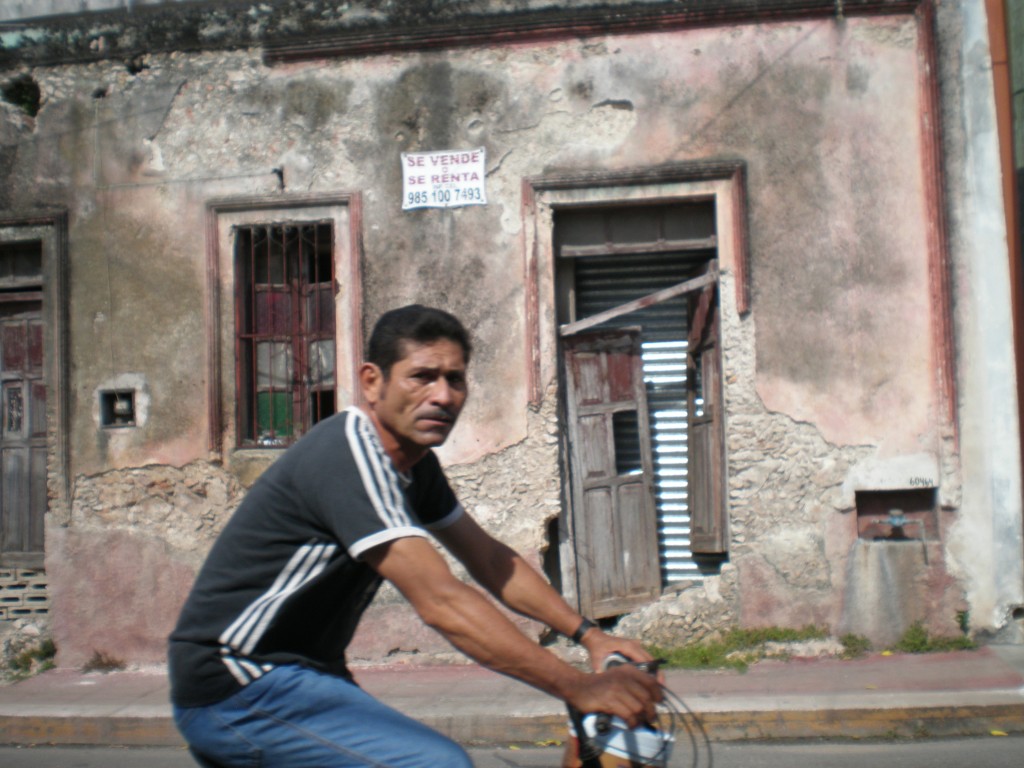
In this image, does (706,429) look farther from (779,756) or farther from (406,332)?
(406,332)

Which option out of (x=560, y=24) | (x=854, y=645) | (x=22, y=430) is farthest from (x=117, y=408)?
(x=854, y=645)

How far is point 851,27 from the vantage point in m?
7.91

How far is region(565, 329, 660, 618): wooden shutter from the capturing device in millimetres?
8320

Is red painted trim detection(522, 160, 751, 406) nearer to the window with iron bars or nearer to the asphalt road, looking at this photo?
the window with iron bars

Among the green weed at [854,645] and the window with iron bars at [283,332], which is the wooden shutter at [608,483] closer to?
the green weed at [854,645]

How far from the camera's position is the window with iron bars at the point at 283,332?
8.50 metres

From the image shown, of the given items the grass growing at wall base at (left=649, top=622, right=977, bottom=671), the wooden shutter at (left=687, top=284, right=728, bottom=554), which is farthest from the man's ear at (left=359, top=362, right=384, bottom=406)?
the wooden shutter at (left=687, top=284, right=728, bottom=554)

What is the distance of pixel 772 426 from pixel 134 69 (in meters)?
5.51

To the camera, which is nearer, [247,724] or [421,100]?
[247,724]

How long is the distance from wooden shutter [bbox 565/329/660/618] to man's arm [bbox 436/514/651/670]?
5352 millimetres

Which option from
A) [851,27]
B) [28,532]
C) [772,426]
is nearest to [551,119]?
[851,27]

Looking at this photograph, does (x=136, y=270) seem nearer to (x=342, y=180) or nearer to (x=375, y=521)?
(x=342, y=180)

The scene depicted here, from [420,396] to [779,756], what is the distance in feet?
13.2

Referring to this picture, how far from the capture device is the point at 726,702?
254 inches
